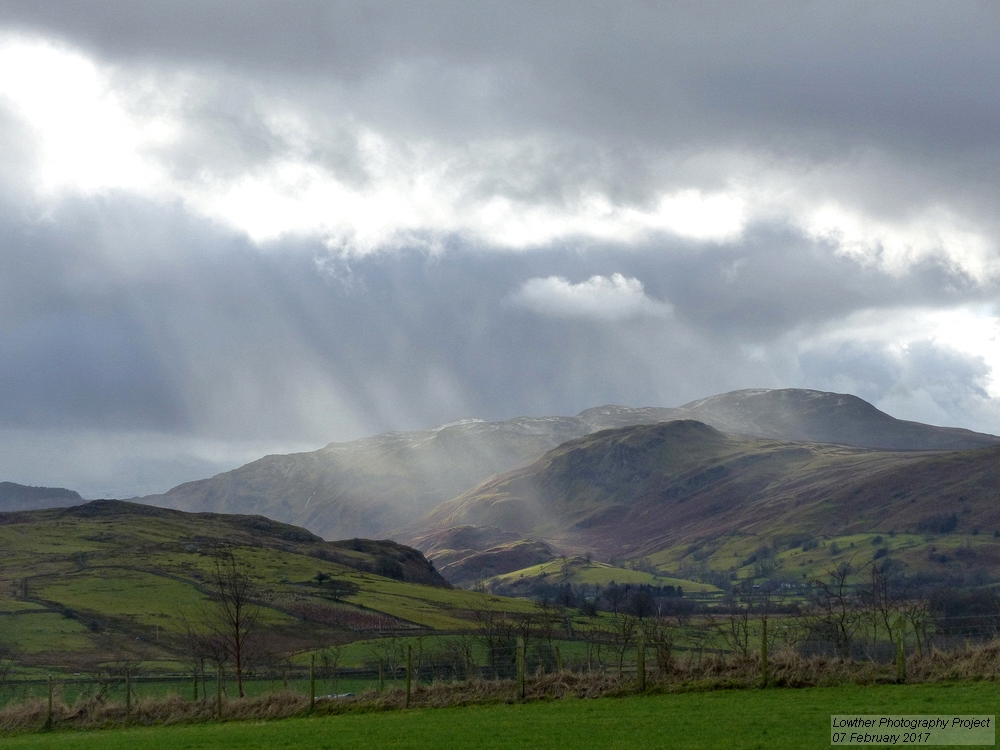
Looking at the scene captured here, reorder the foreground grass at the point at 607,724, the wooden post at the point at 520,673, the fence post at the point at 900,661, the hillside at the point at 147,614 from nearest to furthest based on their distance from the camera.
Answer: the foreground grass at the point at 607,724 → the fence post at the point at 900,661 → the wooden post at the point at 520,673 → the hillside at the point at 147,614

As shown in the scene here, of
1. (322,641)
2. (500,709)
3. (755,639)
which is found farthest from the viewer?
(322,641)

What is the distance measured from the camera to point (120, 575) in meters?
189

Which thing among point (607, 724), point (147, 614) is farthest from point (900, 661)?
point (147, 614)

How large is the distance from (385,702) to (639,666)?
11962mm

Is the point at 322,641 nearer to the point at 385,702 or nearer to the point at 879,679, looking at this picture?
the point at 385,702

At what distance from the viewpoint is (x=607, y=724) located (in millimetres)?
33375

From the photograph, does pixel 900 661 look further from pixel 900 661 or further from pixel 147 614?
pixel 147 614

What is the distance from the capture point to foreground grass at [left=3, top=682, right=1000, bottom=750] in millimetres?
29719

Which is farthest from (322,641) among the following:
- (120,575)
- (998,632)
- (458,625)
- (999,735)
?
(999,735)

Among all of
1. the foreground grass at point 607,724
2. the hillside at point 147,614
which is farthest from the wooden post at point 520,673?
the hillside at point 147,614

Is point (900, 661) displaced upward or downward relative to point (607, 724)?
upward

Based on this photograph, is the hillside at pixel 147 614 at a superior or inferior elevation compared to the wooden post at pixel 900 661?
inferior

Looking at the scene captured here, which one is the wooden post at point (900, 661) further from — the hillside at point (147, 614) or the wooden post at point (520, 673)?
the hillside at point (147, 614)

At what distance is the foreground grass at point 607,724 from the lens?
29719 mm
